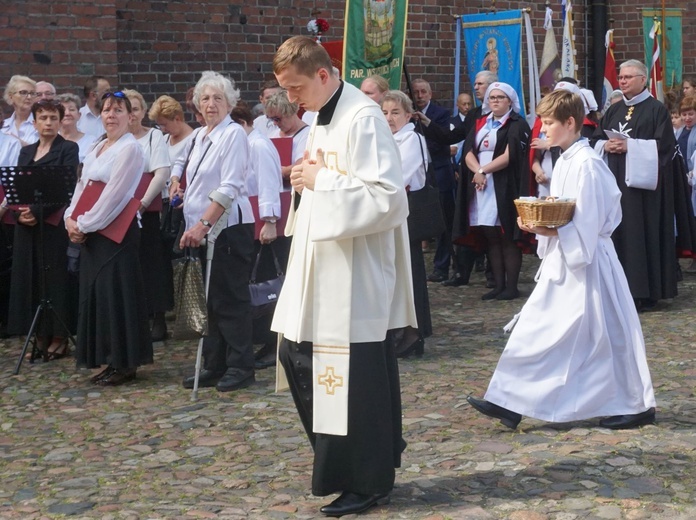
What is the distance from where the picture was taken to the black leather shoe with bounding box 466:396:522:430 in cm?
577

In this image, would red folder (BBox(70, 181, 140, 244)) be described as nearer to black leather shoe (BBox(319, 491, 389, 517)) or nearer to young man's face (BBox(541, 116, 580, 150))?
young man's face (BBox(541, 116, 580, 150))

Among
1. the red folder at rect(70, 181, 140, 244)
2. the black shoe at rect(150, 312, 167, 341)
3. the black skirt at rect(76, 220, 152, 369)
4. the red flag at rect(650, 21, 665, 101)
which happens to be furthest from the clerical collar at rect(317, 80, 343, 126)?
the red flag at rect(650, 21, 665, 101)

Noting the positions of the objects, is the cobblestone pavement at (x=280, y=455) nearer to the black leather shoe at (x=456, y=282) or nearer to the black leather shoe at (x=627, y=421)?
the black leather shoe at (x=627, y=421)

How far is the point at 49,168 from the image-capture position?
7.86 meters

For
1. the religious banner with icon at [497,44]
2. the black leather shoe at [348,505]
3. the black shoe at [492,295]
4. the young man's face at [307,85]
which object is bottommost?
the black leather shoe at [348,505]

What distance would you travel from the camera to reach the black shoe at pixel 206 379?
7.07m

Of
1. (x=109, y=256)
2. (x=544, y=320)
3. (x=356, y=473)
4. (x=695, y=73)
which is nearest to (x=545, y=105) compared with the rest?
(x=544, y=320)

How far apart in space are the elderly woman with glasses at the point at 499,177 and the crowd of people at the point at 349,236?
2 centimetres

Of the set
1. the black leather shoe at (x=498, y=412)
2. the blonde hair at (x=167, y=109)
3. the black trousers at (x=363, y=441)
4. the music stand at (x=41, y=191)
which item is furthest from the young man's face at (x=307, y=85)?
the blonde hair at (x=167, y=109)

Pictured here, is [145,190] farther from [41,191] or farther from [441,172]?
[441,172]

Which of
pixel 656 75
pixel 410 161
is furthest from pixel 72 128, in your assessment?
pixel 656 75

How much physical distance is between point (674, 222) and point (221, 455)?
573cm

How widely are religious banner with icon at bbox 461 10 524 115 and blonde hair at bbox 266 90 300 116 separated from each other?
470cm

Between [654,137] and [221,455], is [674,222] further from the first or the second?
[221,455]
